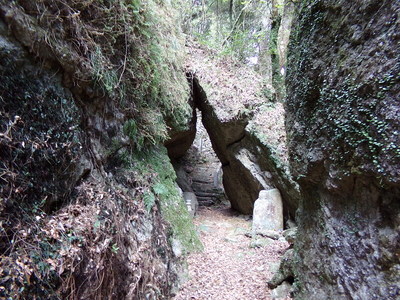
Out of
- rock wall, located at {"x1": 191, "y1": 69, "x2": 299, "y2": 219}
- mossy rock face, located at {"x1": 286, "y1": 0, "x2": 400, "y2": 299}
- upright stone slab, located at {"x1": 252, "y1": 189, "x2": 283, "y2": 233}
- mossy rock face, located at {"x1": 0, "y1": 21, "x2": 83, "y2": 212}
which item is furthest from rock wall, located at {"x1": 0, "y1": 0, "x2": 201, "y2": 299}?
rock wall, located at {"x1": 191, "y1": 69, "x2": 299, "y2": 219}

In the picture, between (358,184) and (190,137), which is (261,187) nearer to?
(190,137)

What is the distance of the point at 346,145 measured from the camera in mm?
2602

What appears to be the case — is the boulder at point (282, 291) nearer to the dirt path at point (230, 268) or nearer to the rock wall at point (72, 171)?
the dirt path at point (230, 268)

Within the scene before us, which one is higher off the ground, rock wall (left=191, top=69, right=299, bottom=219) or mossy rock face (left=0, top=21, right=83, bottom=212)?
rock wall (left=191, top=69, right=299, bottom=219)

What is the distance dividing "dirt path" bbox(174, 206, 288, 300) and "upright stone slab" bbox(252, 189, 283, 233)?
632 millimetres

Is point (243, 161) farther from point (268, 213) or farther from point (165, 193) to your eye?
point (165, 193)

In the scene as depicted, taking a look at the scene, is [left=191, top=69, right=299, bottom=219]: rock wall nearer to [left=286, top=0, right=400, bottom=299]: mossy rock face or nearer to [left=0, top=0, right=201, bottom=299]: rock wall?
[left=286, top=0, right=400, bottom=299]: mossy rock face

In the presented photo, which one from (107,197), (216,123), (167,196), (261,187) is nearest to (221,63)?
(216,123)

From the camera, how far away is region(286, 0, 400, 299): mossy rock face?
2.14 meters

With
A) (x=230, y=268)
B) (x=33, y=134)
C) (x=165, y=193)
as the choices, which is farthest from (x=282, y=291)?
(x=33, y=134)

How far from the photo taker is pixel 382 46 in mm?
2191

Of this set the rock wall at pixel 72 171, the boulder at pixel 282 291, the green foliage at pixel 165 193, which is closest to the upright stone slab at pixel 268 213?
the green foliage at pixel 165 193

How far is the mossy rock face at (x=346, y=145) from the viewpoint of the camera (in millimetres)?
2145

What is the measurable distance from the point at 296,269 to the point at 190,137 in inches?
291
